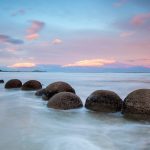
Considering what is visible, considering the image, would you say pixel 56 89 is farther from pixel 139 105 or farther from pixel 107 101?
pixel 139 105

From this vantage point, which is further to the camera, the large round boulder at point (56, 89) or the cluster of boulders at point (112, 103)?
the large round boulder at point (56, 89)

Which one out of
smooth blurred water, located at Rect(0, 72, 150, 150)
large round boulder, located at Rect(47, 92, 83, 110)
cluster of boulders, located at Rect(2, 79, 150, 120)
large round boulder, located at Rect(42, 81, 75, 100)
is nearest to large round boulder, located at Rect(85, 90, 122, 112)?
cluster of boulders, located at Rect(2, 79, 150, 120)

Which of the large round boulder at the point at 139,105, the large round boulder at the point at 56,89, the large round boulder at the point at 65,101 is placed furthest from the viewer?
the large round boulder at the point at 56,89

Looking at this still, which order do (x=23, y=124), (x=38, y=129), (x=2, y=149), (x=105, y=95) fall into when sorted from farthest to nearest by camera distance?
(x=105, y=95), (x=23, y=124), (x=38, y=129), (x=2, y=149)

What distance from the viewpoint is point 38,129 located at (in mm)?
7742

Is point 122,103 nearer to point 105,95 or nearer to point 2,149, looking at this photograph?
point 105,95

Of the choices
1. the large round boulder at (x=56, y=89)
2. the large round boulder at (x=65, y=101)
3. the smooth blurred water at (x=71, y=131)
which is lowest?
the smooth blurred water at (x=71, y=131)

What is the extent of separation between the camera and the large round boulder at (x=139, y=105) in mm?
8773

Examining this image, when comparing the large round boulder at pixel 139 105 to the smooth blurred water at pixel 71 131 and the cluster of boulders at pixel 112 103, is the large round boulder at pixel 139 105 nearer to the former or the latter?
the cluster of boulders at pixel 112 103

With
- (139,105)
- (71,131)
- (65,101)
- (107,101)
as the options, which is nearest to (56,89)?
(65,101)

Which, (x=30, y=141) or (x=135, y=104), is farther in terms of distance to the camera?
(x=135, y=104)

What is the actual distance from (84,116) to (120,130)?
1.98m

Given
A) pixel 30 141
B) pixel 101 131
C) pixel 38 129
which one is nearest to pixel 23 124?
pixel 38 129

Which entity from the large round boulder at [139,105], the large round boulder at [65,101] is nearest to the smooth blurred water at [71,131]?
the large round boulder at [65,101]
